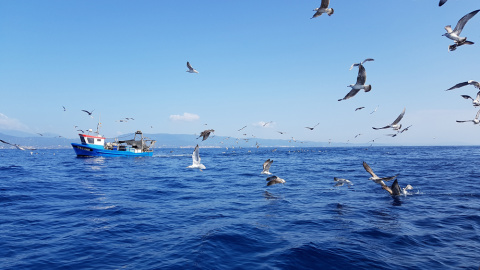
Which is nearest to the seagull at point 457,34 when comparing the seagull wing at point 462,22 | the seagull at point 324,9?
the seagull wing at point 462,22

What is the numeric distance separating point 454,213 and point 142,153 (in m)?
59.7

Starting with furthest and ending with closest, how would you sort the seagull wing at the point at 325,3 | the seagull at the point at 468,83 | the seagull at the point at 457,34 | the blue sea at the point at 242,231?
the seagull wing at the point at 325,3 < the seagull at the point at 468,83 < the seagull at the point at 457,34 < the blue sea at the point at 242,231

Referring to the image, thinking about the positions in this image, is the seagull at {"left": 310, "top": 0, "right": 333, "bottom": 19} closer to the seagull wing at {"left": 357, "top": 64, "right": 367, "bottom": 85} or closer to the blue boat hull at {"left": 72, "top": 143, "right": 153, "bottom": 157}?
the seagull wing at {"left": 357, "top": 64, "right": 367, "bottom": 85}

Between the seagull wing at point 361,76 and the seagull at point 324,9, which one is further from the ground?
the seagull at point 324,9

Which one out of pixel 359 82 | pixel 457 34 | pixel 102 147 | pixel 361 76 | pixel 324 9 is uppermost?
pixel 324 9

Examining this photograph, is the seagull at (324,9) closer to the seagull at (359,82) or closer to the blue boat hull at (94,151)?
the seagull at (359,82)

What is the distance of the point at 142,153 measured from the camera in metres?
61.4

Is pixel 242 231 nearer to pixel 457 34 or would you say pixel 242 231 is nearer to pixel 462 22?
pixel 457 34

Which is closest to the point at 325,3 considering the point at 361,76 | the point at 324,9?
the point at 324,9

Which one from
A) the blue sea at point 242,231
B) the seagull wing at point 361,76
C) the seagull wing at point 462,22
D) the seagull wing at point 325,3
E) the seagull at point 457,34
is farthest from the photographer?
the seagull wing at point 325,3

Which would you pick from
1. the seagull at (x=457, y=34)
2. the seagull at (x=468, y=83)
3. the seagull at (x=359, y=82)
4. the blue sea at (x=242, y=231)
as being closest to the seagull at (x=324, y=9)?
the seagull at (x=359, y=82)

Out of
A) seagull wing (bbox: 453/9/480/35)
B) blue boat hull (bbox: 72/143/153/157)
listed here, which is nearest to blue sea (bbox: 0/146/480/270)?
seagull wing (bbox: 453/9/480/35)

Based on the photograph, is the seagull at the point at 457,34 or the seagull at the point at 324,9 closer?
the seagull at the point at 457,34

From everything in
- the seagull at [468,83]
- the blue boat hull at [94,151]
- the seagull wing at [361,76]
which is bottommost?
the blue boat hull at [94,151]
